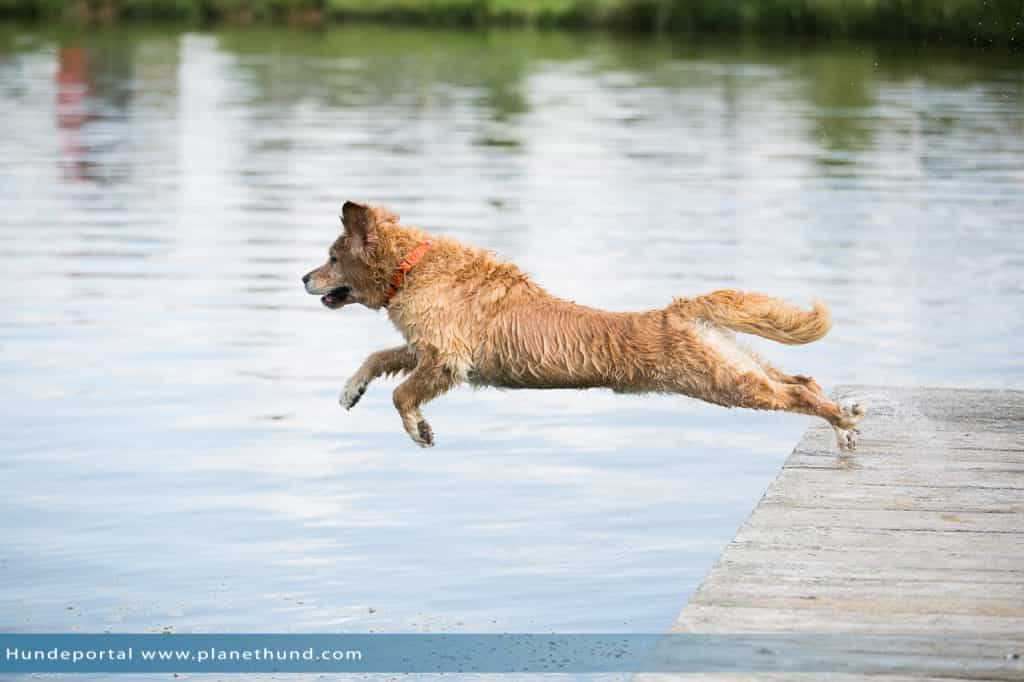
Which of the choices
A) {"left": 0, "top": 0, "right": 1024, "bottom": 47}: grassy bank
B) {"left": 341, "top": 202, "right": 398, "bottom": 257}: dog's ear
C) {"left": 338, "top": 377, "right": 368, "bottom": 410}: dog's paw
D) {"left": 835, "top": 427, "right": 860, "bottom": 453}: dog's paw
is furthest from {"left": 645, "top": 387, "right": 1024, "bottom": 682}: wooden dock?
{"left": 0, "top": 0, "right": 1024, "bottom": 47}: grassy bank

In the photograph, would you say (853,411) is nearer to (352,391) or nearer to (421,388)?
(421,388)

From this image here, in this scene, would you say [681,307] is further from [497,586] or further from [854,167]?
[854,167]

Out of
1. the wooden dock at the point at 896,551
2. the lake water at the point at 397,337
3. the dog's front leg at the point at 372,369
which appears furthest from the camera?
the dog's front leg at the point at 372,369

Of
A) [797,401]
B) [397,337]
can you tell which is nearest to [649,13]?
[397,337]

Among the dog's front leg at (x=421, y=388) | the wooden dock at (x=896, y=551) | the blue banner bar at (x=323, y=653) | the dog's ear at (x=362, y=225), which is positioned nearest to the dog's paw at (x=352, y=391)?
the dog's front leg at (x=421, y=388)

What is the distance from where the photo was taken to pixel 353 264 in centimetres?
760

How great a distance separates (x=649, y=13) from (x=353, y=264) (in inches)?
1968

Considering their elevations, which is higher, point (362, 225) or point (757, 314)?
point (362, 225)

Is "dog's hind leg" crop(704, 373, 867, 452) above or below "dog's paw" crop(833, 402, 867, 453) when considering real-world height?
above

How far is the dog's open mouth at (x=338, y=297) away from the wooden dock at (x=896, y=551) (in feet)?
6.75

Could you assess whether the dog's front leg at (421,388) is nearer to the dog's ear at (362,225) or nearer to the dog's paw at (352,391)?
the dog's paw at (352,391)

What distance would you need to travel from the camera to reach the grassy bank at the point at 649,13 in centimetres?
4681

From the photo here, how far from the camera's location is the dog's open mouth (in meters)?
7.75

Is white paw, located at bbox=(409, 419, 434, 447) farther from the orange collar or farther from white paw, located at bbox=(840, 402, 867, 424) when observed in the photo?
white paw, located at bbox=(840, 402, 867, 424)
